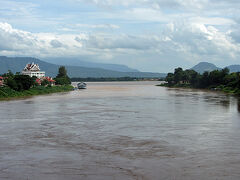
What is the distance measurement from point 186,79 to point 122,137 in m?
97.5

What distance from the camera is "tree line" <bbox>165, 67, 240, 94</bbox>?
242 feet

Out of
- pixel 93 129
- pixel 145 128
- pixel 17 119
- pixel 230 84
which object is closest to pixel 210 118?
pixel 145 128

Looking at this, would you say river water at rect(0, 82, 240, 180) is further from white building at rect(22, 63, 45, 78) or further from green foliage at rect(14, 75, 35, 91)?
white building at rect(22, 63, 45, 78)

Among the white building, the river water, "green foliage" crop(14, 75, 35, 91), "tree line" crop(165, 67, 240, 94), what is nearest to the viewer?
the river water

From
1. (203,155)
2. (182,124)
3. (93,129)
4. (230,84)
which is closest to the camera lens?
(203,155)

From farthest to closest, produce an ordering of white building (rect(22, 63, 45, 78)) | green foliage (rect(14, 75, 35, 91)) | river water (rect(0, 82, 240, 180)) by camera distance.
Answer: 1. white building (rect(22, 63, 45, 78))
2. green foliage (rect(14, 75, 35, 91))
3. river water (rect(0, 82, 240, 180))

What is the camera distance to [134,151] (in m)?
14.4

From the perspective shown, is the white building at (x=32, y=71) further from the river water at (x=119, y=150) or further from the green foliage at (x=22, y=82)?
the river water at (x=119, y=150)

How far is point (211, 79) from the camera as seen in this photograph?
8969cm

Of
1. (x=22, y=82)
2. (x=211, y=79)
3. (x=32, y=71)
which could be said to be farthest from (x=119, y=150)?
(x=32, y=71)

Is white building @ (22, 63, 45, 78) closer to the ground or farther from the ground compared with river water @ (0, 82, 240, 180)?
farther from the ground

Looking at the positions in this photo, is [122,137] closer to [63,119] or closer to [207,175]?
[207,175]

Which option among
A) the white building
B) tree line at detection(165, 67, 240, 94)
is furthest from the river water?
the white building

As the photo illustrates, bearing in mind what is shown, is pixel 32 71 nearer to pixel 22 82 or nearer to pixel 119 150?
pixel 22 82
